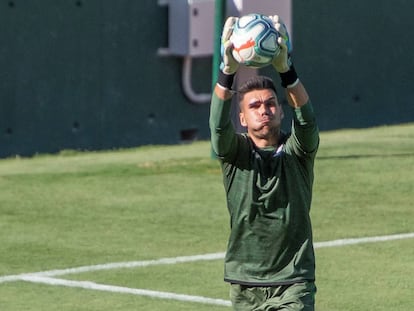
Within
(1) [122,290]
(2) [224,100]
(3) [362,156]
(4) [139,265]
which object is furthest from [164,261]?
(3) [362,156]

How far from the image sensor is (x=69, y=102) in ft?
57.9

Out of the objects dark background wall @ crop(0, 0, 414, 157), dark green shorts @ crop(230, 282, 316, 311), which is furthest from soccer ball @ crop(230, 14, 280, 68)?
dark background wall @ crop(0, 0, 414, 157)

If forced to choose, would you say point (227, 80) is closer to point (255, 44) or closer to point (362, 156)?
point (255, 44)

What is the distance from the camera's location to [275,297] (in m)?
6.62

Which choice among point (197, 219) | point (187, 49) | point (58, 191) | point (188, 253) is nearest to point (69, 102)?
point (187, 49)

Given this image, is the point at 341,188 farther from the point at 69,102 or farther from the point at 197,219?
the point at 69,102

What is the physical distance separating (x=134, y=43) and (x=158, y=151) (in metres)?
1.77

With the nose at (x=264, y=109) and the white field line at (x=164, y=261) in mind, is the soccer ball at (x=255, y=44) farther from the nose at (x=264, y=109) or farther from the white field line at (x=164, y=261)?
the white field line at (x=164, y=261)

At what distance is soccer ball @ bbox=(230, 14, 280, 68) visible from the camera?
6375mm

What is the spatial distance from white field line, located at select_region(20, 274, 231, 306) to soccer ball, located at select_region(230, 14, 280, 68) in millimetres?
2889

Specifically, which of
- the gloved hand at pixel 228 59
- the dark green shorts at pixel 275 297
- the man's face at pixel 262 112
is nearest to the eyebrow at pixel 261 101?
the man's face at pixel 262 112

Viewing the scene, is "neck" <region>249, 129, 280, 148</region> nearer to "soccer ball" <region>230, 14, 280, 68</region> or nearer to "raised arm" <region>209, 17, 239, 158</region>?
"raised arm" <region>209, 17, 239, 158</region>

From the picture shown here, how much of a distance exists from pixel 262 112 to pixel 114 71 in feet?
38.1

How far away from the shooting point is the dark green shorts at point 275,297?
6.53 meters
